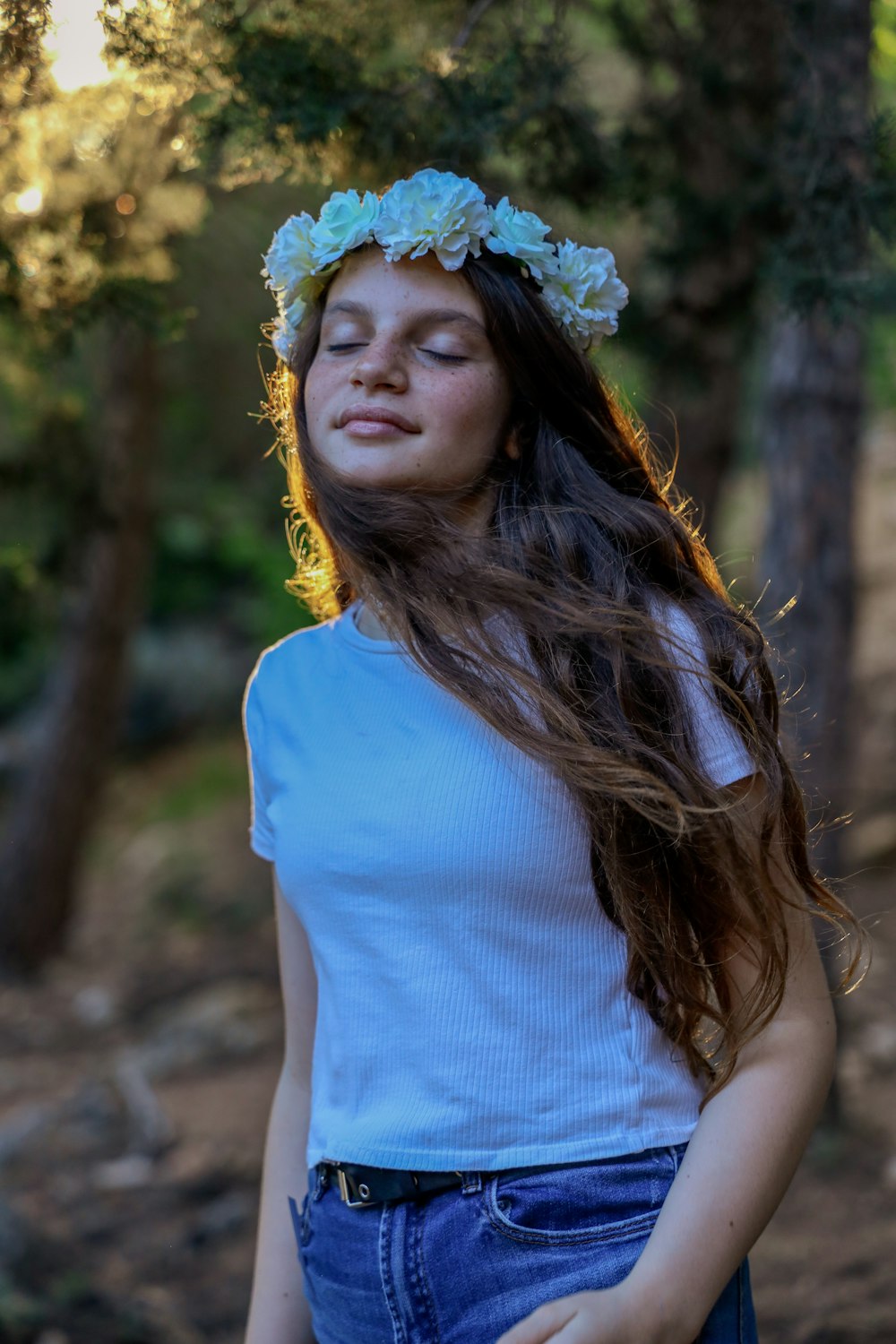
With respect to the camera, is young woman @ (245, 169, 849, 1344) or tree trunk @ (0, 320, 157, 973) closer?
young woman @ (245, 169, 849, 1344)

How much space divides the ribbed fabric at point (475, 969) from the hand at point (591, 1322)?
0.16 meters

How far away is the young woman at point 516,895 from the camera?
1.35 metres

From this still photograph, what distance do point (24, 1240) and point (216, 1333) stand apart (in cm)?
81

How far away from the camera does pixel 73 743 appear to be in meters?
6.95

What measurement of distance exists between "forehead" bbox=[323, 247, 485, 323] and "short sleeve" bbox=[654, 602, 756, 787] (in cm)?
60

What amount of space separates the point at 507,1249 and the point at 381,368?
111 cm

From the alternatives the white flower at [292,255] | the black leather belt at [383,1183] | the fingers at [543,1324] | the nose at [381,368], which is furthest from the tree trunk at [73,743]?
the fingers at [543,1324]

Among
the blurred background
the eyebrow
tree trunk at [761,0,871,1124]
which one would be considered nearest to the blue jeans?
the blurred background

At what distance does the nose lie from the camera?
1.61 metres

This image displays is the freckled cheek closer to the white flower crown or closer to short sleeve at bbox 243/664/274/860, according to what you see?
the white flower crown

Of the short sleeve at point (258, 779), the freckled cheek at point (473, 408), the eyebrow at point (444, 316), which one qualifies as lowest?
the short sleeve at point (258, 779)

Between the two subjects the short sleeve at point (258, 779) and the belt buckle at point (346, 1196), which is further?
the short sleeve at point (258, 779)

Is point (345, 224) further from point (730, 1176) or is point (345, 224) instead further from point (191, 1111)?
point (191, 1111)

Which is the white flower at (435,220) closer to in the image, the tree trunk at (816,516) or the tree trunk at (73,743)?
the tree trunk at (816,516)
